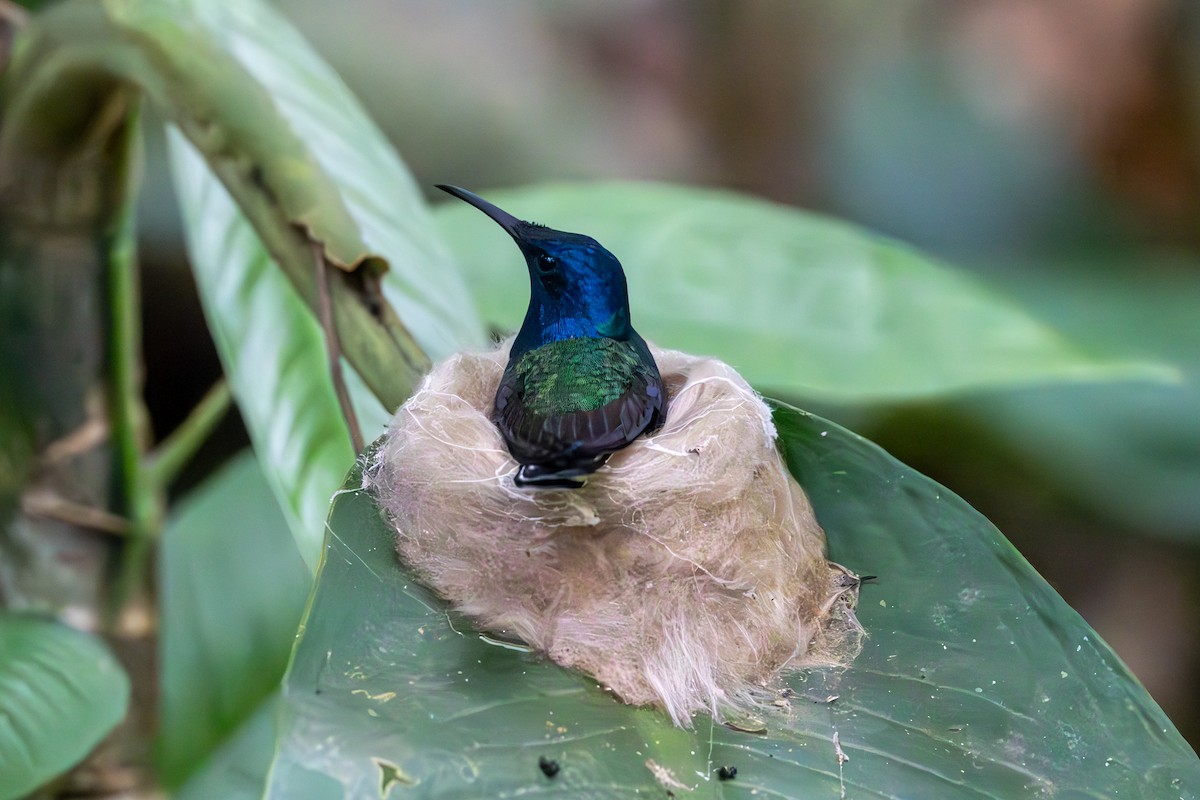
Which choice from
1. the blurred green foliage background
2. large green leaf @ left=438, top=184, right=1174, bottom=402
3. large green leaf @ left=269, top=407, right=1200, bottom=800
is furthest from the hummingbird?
the blurred green foliage background

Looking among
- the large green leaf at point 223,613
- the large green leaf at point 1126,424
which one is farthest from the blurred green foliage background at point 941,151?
the large green leaf at point 223,613

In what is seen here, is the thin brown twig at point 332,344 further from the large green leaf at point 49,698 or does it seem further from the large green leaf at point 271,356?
the large green leaf at point 49,698

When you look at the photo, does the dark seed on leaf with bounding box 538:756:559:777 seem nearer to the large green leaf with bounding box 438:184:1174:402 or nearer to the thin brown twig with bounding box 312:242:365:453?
the thin brown twig with bounding box 312:242:365:453

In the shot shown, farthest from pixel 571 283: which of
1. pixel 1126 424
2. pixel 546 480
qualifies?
pixel 1126 424

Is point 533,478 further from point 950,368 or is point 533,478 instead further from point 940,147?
point 940,147

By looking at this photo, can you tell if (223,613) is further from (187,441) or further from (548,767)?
(548,767)

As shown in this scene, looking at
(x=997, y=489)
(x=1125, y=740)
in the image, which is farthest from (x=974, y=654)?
(x=997, y=489)
